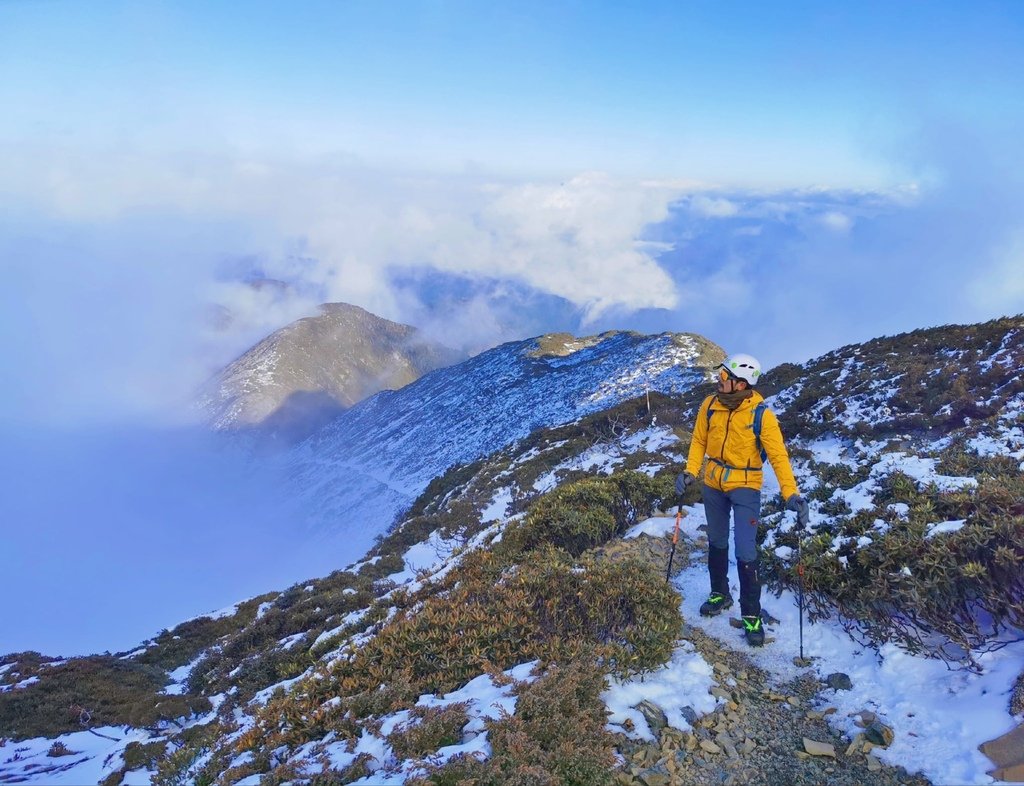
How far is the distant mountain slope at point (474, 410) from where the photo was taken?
52.3 m

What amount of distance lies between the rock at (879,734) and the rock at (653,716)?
186 cm

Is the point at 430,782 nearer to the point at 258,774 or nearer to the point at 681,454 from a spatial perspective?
the point at 258,774

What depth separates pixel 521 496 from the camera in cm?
2234

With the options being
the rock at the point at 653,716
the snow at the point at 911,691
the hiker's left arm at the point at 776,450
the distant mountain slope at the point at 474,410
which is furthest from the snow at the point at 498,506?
the distant mountain slope at the point at 474,410

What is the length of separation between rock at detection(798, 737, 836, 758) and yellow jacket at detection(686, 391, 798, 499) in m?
2.60

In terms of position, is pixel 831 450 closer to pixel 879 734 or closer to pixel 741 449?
pixel 741 449

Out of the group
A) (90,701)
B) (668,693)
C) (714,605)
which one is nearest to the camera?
(668,693)

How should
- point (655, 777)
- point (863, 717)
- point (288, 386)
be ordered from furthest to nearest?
point (288, 386) < point (863, 717) < point (655, 777)

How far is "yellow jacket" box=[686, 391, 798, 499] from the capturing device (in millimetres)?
6695

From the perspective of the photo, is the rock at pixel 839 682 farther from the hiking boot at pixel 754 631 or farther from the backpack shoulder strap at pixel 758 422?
the backpack shoulder strap at pixel 758 422

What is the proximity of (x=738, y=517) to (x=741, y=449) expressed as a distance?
0.90m

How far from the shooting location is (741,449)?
6.84 metres

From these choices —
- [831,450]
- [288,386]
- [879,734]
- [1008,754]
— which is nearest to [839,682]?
[879,734]

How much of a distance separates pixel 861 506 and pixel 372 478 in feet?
185
